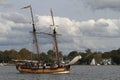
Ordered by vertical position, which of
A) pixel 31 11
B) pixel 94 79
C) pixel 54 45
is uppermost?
pixel 31 11

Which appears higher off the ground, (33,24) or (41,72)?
(33,24)

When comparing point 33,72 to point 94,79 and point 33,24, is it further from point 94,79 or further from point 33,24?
point 94,79

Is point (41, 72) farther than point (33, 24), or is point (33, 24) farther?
point (33, 24)

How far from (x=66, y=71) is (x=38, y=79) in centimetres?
3011

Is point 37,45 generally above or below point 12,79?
above

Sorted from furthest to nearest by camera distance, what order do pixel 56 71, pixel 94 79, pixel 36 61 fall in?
pixel 36 61 < pixel 56 71 < pixel 94 79

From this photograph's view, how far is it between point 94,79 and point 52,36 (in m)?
38.3

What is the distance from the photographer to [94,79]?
12100cm

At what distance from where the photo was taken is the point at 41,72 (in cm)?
15062

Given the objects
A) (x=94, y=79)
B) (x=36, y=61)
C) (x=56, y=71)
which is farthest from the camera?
(x=36, y=61)

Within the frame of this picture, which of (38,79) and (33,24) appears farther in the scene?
(33,24)

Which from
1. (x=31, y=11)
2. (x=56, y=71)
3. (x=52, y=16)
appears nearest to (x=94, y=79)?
(x=56, y=71)

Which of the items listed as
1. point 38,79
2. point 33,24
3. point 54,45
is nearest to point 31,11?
point 33,24

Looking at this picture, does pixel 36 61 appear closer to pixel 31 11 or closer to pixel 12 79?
pixel 31 11
